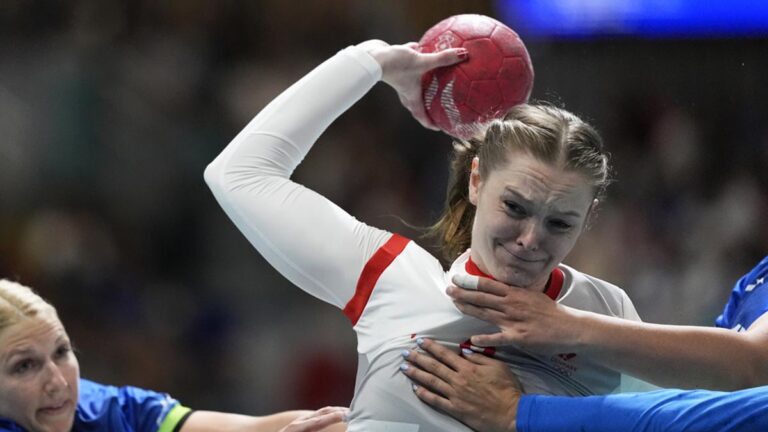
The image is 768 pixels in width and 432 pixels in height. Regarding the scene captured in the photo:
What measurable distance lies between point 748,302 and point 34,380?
200 cm

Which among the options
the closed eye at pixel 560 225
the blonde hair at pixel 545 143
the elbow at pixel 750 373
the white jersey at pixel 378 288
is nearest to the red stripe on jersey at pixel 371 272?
the white jersey at pixel 378 288

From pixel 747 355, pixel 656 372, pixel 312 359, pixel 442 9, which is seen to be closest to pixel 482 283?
pixel 656 372

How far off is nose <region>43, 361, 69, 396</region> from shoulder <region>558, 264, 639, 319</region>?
5.04 ft

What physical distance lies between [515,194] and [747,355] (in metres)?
0.62

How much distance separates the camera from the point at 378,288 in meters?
2.40

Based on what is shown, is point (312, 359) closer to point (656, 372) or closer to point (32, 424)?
point (32, 424)

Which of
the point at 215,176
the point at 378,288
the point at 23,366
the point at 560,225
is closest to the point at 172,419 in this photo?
the point at 23,366

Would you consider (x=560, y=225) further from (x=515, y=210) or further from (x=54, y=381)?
(x=54, y=381)

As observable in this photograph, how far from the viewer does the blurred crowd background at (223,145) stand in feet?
19.0

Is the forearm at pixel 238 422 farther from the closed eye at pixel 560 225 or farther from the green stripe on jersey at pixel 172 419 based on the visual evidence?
the closed eye at pixel 560 225

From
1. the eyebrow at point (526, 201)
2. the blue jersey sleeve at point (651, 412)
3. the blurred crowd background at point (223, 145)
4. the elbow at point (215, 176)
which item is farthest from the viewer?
the blurred crowd background at point (223, 145)

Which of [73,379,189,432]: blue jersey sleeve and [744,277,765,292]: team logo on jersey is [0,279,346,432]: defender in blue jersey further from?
[744,277,765,292]: team logo on jersey

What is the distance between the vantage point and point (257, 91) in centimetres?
630

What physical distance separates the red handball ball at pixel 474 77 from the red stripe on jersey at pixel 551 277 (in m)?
0.41
